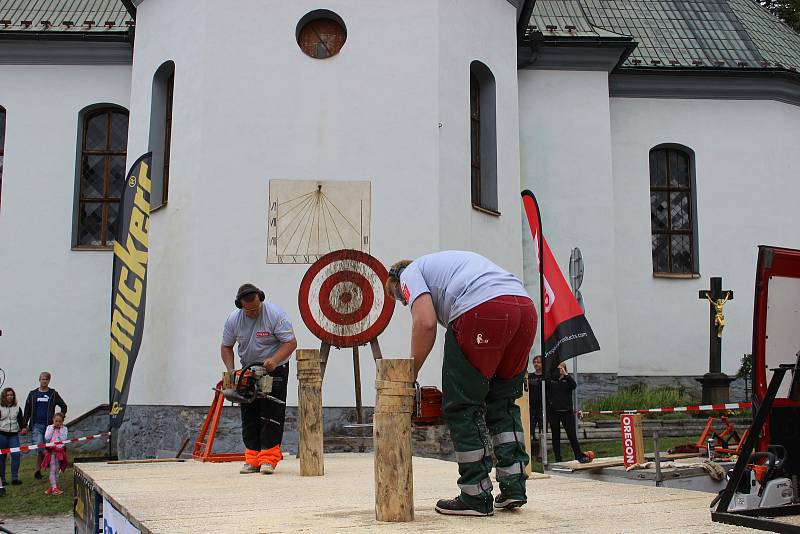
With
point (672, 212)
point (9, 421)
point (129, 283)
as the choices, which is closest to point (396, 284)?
point (129, 283)

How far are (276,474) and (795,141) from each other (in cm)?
1631

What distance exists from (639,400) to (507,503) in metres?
13.1

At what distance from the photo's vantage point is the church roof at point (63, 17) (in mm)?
17375

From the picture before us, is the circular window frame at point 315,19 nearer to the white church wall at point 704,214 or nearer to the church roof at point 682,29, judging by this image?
the church roof at point 682,29

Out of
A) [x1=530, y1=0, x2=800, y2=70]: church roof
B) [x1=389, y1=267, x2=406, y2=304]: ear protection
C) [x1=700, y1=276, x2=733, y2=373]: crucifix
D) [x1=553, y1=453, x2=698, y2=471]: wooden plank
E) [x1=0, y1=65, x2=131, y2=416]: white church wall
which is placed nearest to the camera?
[x1=389, y1=267, x2=406, y2=304]: ear protection

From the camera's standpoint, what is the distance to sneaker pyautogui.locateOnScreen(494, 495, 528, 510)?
16.2ft

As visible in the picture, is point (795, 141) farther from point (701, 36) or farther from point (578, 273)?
point (578, 273)

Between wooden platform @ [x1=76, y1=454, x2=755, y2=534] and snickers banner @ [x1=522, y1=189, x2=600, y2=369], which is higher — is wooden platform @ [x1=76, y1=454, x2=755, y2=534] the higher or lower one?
the lower one

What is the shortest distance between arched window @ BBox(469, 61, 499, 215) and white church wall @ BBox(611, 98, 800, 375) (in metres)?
4.77

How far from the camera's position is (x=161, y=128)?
15.2 meters

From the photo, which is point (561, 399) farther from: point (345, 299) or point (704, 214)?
point (704, 214)

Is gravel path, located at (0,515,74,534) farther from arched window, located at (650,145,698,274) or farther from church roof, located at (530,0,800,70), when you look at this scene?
arched window, located at (650,145,698,274)

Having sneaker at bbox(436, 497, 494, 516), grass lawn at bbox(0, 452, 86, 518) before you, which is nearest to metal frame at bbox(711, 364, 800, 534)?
sneaker at bbox(436, 497, 494, 516)

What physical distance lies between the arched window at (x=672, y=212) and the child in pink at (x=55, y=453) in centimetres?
1261
